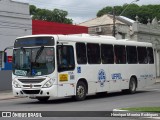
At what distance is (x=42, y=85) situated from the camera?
745 inches

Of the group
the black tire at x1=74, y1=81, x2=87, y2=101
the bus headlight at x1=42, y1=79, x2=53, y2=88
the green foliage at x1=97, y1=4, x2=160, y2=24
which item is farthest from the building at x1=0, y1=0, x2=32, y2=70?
the green foliage at x1=97, y1=4, x2=160, y2=24

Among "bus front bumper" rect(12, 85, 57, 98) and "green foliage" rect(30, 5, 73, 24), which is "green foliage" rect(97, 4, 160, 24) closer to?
"green foliage" rect(30, 5, 73, 24)

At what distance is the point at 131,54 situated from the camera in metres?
25.2

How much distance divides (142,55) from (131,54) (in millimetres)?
1479

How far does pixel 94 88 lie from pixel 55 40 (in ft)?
12.3

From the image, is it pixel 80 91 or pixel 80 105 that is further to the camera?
pixel 80 91

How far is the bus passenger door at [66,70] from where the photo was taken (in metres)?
19.2

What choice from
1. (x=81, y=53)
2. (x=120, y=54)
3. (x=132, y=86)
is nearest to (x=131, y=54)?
(x=120, y=54)

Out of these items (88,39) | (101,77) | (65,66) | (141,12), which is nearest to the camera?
(65,66)

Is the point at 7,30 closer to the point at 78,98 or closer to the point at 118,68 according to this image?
the point at 118,68

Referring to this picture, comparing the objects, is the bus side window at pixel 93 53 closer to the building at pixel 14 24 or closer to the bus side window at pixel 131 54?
the bus side window at pixel 131 54

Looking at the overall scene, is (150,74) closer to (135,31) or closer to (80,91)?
(80,91)

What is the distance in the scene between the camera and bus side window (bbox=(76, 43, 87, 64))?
67.1ft

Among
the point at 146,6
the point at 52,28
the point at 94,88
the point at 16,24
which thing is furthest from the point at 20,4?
the point at 146,6
